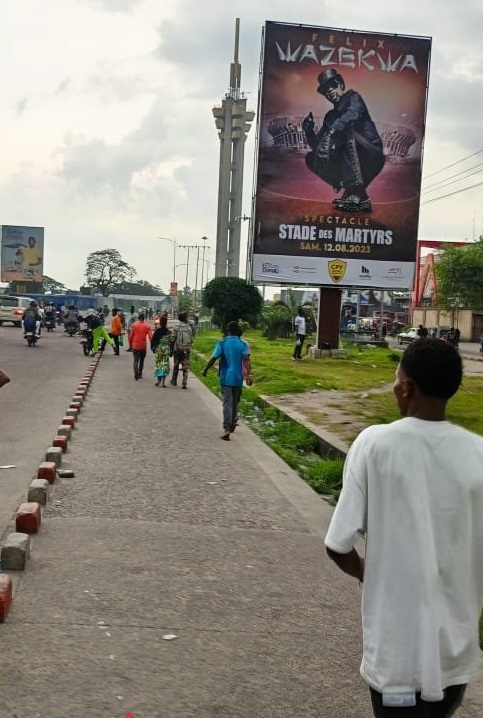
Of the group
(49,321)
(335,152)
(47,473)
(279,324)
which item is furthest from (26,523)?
(279,324)

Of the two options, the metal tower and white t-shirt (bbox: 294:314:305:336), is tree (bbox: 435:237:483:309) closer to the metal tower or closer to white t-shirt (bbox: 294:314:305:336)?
white t-shirt (bbox: 294:314:305:336)

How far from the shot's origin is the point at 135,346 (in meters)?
20.8

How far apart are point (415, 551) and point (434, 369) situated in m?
0.53

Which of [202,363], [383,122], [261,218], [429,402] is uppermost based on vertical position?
[383,122]

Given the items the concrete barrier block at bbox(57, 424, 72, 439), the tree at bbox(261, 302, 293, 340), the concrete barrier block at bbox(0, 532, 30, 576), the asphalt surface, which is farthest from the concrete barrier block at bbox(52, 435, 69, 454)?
the tree at bbox(261, 302, 293, 340)

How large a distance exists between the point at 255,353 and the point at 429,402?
31.5 m

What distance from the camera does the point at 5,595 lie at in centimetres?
463

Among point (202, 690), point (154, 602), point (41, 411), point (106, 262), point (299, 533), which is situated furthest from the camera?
point (106, 262)

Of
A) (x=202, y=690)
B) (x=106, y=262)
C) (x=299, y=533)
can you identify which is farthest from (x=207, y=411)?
(x=106, y=262)

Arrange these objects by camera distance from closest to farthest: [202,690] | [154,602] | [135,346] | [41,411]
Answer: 1. [202,690]
2. [154,602]
3. [41,411]
4. [135,346]

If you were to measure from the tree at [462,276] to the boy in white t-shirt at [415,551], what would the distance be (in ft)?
180

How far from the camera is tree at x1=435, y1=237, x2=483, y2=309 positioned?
5547cm

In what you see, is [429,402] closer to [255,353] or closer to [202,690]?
[202,690]

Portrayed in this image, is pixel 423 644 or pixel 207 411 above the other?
pixel 423 644
